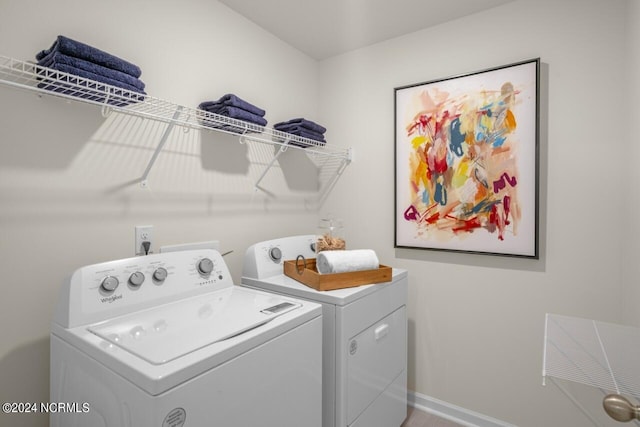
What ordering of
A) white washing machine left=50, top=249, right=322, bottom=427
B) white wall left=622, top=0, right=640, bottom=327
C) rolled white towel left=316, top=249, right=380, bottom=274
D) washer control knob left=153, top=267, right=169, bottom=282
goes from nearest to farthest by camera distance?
white washing machine left=50, top=249, right=322, bottom=427
washer control knob left=153, top=267, right=169, bottom=282
white wall left=622, top=0, right=640, bottom=327
rolled white towel left=316, top=249, right=380, bottom=274

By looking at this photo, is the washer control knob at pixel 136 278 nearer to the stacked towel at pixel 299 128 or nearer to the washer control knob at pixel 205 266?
the washer control knob at pixel 205 266

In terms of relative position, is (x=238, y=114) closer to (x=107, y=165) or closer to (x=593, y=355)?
(x=107, y=165)

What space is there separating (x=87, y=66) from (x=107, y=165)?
409 millimetres

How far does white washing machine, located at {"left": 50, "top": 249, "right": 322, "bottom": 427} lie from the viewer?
79cm

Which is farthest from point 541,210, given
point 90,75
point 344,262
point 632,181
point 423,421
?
point 90,75

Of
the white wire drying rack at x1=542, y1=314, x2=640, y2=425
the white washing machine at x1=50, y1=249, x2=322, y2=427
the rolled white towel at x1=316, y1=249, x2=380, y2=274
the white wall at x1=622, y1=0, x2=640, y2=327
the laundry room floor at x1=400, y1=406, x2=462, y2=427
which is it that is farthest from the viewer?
the laundry room floor at x1=400, y1=406, x2=462, y2=427

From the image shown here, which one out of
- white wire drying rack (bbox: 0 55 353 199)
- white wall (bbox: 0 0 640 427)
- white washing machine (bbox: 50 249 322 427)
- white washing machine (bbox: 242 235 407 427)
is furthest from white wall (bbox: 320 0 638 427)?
white washing machine (bbox: 50 249 322 427)

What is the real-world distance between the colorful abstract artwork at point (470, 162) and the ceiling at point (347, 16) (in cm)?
36

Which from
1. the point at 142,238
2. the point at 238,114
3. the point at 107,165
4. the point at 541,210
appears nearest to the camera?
the point at 107,165

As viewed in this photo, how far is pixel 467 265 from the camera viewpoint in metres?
1.95

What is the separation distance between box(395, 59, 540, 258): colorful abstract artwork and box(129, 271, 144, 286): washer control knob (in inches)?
Result: 59.1

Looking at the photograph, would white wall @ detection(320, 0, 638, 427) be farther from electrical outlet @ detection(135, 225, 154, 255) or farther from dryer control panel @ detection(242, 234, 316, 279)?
electrical outlet @ detection(135, 225, 154, 255)

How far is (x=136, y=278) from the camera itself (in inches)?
46.7

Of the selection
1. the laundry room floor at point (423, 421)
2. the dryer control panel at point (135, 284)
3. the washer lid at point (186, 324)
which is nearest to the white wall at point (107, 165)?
the dryer control panel at point (135, 284)
